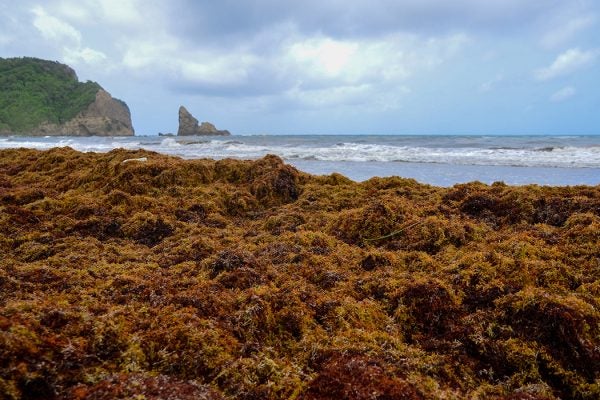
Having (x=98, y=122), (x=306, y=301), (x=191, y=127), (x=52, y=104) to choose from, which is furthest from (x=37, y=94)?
(x=306, y=301)

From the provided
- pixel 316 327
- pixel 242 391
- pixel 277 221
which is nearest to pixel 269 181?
pixel 277 221

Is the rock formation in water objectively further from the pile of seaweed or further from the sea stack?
the pile of seaweed

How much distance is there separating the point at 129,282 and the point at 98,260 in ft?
2.81

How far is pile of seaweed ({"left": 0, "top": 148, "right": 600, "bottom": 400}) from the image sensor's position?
78.0 inches

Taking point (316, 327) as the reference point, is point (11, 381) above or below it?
above

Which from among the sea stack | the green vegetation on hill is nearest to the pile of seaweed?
the sea stack

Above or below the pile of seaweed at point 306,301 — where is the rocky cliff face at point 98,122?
above

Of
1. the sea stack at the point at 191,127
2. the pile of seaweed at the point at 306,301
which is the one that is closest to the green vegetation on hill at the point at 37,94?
the sea stack at the point at 191,127

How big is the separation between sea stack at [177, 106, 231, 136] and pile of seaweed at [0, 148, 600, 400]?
86301mm

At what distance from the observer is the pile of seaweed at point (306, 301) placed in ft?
6.50

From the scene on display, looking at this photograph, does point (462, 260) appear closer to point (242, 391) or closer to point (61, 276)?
point (242, 391)

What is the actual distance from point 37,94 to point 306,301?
10360 cm

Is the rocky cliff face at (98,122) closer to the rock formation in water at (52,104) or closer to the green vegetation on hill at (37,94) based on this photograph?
the rock formation in water at (52,104)

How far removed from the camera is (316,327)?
8.48 ft
